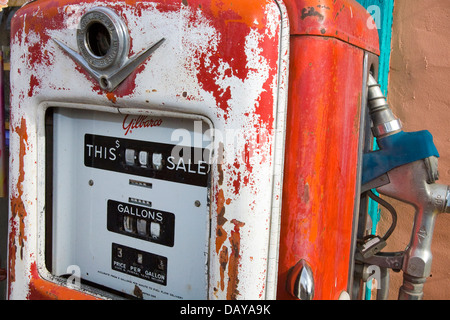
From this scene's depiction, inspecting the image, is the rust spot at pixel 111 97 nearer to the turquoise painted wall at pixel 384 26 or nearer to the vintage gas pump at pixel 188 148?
the vintage gas pump at pixel 188 148

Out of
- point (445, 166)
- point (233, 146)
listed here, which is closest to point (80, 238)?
point (233, 146)

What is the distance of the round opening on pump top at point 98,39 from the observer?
108 centimetres

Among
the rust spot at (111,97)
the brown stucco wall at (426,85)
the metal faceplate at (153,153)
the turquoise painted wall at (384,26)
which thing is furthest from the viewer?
the turquoise painted wall at (384,26)

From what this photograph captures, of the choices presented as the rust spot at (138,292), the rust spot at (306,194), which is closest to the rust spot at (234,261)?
the rust spot at (306,194)

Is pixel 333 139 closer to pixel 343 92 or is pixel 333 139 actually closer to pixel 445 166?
pixel 343 92

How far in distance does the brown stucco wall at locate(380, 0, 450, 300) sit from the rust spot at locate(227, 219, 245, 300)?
1243 mm

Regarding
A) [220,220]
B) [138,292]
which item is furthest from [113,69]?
[138,292]

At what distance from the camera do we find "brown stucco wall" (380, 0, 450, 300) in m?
1.80

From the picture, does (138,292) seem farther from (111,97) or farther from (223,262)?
Answer: (111,97)

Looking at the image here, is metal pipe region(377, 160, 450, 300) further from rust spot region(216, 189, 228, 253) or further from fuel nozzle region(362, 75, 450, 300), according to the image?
rust spot region(216, 189, 228, 253)

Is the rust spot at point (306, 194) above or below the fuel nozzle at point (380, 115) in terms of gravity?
below

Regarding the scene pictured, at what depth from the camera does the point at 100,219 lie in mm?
1258

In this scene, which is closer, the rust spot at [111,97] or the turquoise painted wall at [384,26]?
the rust spot at [111,97]

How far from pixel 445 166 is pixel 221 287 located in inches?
50.8
